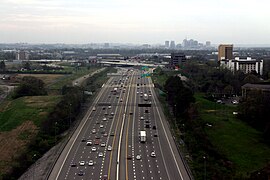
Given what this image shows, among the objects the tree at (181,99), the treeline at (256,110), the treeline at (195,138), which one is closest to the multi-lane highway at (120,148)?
the treeline at (195,138)

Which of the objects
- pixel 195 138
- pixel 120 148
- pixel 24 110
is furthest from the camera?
pixel 24 110

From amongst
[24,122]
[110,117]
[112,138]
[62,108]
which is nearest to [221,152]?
[112,138]

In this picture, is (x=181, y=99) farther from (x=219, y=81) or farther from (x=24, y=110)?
(x=219, y=81)

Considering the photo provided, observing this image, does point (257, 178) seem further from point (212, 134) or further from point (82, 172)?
point (212, 134)

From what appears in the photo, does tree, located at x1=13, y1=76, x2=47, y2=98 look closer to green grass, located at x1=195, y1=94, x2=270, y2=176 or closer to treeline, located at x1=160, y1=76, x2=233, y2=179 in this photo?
treeline, located at x1=160, y1=76, x2=233, y2=179

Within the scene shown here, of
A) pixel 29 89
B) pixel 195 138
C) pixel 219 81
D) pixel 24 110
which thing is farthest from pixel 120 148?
pixel 219 81
